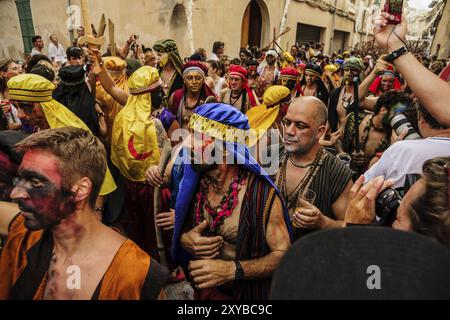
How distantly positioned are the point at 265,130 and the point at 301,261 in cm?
344

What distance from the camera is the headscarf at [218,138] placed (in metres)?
2.16

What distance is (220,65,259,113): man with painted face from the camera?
5.89 meters

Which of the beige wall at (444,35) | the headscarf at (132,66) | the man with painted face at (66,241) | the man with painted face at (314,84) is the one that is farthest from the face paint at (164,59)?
the beige wall at (444,35)

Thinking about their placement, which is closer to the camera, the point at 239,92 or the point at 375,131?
the point at 375,131

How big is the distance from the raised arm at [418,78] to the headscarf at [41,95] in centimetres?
247

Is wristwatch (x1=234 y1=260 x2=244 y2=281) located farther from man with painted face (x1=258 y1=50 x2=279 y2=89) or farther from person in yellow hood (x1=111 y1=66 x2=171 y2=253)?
man with painted face (x1=258 y1=50 x2=279 y2=89)

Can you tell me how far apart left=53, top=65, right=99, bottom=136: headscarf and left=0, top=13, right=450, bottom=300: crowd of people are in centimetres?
2

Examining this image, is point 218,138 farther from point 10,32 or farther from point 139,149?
point 10,32

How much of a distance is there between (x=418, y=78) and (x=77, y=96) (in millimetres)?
3504

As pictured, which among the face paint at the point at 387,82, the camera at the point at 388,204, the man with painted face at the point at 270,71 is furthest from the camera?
the man with painted face at the point at 270,71

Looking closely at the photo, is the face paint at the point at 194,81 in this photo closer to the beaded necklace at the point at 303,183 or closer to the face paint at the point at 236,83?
the face paint at the point at 236,83

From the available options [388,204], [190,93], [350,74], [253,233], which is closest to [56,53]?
[190,93]

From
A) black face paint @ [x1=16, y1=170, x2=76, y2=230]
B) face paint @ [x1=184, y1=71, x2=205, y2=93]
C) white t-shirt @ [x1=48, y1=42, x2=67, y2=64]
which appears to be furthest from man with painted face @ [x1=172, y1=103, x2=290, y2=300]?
white t-shirt @ [x1=48, y1=42, x2=67, y2=64]

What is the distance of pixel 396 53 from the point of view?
1790 millimetres
